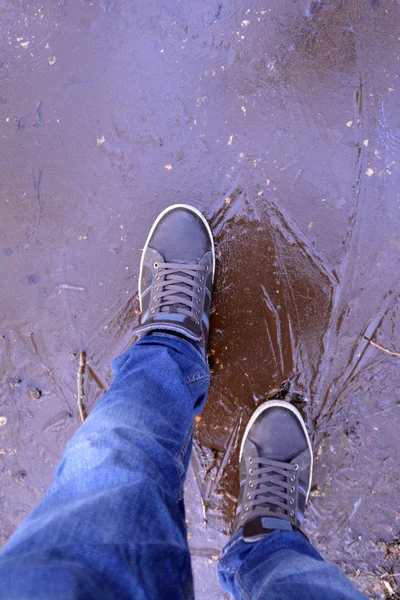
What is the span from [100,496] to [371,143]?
158cm

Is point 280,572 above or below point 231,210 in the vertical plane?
below

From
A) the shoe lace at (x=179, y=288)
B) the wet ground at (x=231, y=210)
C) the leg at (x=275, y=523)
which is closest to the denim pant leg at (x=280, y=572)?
the leg at (x=275, y=523)

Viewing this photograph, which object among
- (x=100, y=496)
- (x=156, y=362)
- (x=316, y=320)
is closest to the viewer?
(x=100, y=496)

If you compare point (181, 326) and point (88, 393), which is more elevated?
point (181, 326)

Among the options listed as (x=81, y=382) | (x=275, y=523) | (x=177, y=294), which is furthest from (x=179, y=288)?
(x=275, y=523)

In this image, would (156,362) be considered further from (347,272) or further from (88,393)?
(347,272)

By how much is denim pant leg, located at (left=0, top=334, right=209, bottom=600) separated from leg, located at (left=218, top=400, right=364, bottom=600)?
339mm

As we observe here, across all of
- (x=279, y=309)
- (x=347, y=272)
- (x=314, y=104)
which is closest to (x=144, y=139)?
(x=314, y=104)

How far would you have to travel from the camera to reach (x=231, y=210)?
5.14 feet

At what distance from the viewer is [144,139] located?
1.57 m

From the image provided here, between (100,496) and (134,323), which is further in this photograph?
(134,323)

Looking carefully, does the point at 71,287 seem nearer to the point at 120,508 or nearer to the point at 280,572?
the point at 120,508

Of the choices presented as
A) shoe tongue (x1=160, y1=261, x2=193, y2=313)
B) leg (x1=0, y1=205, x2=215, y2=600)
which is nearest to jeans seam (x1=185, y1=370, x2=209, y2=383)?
leg (x1=0, y1=205, x2=215, y2=600)

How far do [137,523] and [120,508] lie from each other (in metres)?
0.05
